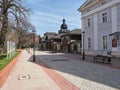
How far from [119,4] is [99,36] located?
281 inches

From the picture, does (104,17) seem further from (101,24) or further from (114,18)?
(114,18)

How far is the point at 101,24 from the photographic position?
3250cm

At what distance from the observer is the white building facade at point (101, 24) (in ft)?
92.2

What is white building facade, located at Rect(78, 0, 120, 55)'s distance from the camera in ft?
92.2

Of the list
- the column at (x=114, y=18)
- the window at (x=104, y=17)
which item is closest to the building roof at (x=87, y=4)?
the window at (x=104, y=17)

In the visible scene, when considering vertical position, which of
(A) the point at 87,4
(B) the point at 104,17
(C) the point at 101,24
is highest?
(A) the point at 87,4

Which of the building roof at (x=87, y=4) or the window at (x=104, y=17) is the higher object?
→ the building roof at (x=87, y=4)

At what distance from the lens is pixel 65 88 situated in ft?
30.4

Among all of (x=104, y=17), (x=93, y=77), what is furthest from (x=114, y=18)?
(x=93, y=77)

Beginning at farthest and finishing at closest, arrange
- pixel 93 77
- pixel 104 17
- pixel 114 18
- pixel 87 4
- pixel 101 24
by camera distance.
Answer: pixel 87 4, pixel 101 24, pixel 104 17, pixel 114 18, pixel 93 77

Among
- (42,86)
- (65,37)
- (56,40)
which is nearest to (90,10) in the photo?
(65,37)

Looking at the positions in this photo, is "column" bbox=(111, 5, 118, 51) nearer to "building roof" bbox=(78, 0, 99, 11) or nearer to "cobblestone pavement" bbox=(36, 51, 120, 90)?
"building roof" bbox=(78, 0, 99, 11)

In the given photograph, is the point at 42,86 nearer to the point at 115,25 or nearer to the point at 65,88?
the point at 65,88

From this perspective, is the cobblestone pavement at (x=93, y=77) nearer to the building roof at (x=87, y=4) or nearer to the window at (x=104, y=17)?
the window at (x=104, y=17)
